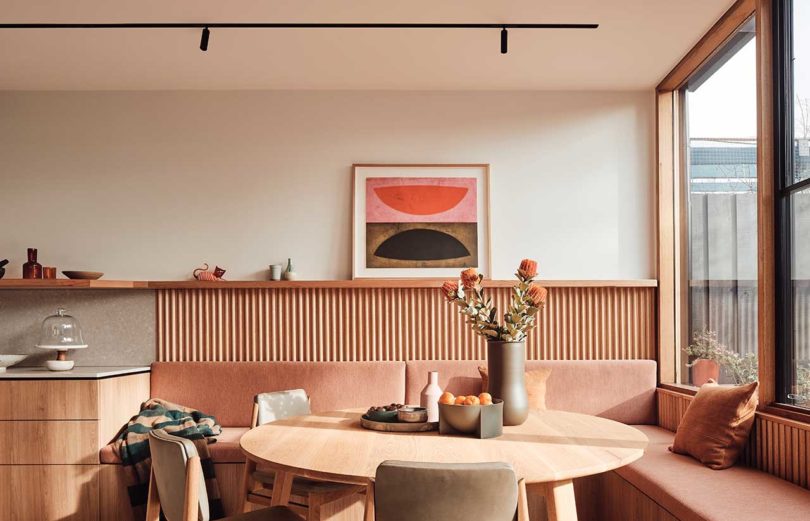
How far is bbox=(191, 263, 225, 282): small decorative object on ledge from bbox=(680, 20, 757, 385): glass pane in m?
3.01

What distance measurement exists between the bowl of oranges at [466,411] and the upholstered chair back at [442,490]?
750mm

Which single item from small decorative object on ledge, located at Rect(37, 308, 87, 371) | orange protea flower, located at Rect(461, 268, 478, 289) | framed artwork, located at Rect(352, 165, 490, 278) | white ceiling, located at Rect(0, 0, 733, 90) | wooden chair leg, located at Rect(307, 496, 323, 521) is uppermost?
white ceiling, located at Rect(0, 0, 733, 90)

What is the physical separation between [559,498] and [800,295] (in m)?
1.55

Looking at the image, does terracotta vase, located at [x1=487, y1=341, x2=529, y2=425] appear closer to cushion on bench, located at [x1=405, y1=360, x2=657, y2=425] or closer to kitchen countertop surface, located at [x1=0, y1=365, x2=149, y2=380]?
cushion on bench, located at [x1=405, y1=360, x2=657, y2=425]

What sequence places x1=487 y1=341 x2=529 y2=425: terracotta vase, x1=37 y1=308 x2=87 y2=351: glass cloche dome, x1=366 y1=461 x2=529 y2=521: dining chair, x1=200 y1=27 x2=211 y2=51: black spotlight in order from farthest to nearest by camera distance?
x1=37 y1=308 x2=87 y2=351: glass cloche dome, x1=200 y1=27 x2=211 y2=51: black spotlight, x1=487 y1=341 x2=529 y2=425: terracotta vase, x1=366 y1=461 x2=529 y2=521: dining chair

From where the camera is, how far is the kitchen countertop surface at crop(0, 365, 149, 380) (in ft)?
13.8

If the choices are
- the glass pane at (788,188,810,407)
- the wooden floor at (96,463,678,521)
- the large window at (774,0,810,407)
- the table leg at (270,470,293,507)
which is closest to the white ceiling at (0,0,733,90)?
the large window at (774,0,810,407)

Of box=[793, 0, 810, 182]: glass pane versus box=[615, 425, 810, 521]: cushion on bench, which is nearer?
box=[615, 425, 810, 521]: cushion on bench

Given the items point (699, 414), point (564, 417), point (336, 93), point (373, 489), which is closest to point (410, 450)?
point (373, 489)

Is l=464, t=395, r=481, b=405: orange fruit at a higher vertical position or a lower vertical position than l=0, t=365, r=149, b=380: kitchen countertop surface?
higher

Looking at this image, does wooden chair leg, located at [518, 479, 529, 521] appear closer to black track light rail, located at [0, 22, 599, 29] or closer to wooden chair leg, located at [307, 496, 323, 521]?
wooden chair leg, located at [307, 496, 323, 521]

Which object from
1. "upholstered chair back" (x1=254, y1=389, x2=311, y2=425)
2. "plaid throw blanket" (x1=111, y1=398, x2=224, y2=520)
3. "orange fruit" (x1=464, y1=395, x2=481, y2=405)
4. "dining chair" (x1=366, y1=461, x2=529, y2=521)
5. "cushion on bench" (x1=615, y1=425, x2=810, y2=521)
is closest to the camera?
"dining chair" (x1=366, y1=461, x2=529, y2=521)

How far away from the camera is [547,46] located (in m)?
4.30

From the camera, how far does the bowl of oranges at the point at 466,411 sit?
2807mm
